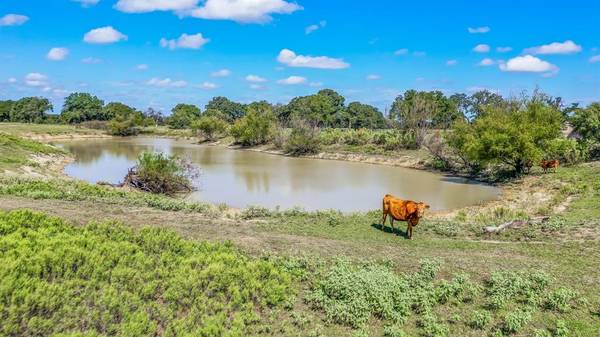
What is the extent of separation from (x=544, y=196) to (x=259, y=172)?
20.7 m

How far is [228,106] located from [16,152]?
117675 mm

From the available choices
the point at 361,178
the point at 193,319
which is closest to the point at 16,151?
the point at 361,178

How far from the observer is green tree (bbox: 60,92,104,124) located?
11930cm

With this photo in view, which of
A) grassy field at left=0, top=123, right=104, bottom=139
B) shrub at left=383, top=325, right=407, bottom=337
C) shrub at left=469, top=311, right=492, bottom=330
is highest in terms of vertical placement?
grassy field at left=0, top=123, right=104, bottom=139

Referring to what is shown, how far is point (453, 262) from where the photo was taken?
32.9 ft

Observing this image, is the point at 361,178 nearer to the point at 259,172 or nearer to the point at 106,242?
the point at 259,172

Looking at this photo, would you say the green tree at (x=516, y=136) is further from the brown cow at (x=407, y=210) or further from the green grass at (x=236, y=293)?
the green grass at (x=236, y=293)

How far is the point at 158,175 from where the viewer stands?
2539cm

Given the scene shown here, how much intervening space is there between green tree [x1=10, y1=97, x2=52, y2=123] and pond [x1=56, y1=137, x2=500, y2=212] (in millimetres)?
86272

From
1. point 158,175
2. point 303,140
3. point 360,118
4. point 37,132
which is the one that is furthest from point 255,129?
point 360,118

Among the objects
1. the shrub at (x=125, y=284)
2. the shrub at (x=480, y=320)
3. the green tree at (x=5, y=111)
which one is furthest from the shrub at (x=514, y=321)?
the green tree at (x=5, y=111)

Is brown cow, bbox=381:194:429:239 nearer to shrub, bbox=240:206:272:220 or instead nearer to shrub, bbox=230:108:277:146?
shrub, bbox=240:206:272:220

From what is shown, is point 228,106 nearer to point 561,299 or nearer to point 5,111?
point 5,111

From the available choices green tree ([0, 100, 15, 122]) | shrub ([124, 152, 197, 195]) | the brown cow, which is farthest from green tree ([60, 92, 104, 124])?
→ the brown cow
